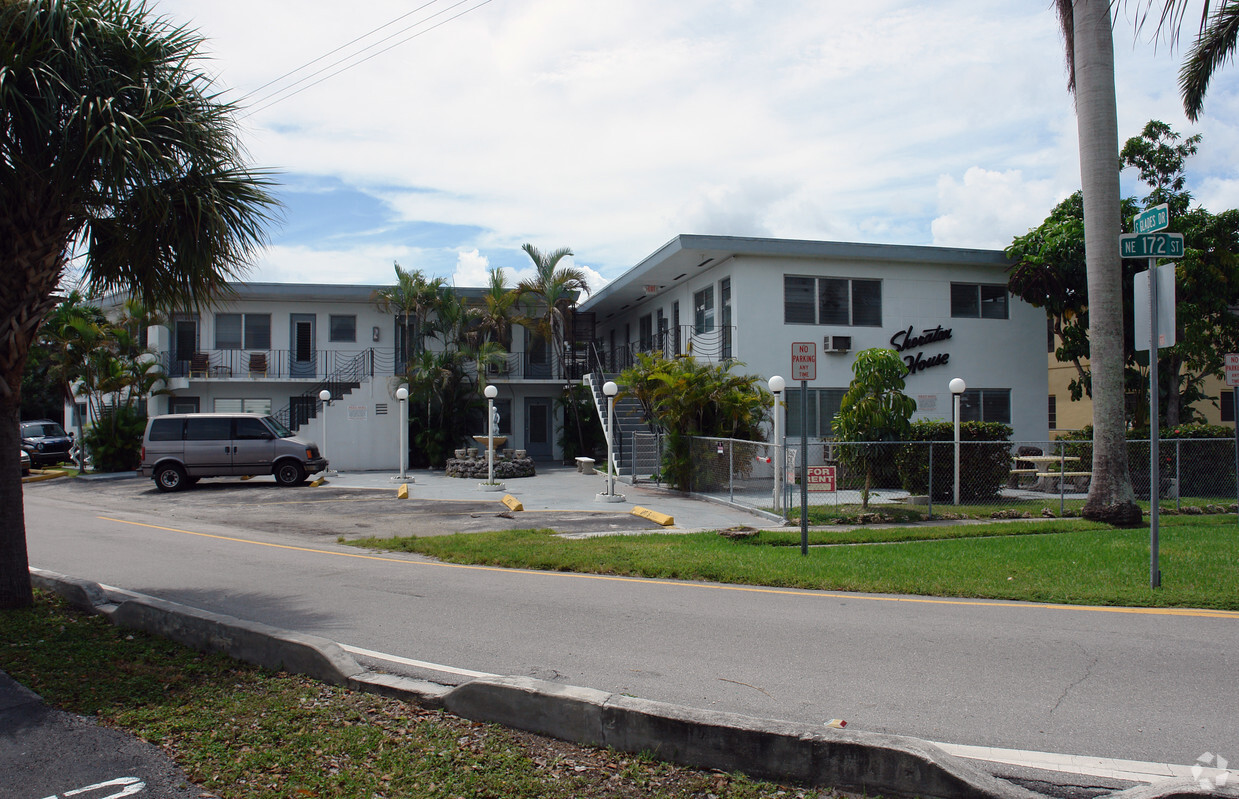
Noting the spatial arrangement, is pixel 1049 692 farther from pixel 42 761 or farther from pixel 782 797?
pixel 42 761

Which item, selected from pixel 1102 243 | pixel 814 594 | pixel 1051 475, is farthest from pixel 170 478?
pixel 1102 243

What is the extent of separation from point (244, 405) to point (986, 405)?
81.8ft

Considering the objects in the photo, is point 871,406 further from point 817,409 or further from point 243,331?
point 243,331

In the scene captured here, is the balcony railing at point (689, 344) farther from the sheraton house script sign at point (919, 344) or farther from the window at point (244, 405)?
the window at point (244, 405)

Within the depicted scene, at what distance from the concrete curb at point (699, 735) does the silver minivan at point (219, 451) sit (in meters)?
18.2

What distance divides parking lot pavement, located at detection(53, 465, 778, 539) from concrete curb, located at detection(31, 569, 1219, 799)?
8.60 meters

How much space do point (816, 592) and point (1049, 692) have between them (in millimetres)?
3541

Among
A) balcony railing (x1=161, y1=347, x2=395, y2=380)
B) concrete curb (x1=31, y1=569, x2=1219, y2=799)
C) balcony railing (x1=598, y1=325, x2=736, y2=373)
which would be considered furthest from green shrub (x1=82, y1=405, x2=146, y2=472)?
concrete curb (x1=31, y1=569, x2=1219, y2=799)

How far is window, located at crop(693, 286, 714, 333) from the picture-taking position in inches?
943

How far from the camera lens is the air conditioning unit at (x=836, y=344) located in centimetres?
2247

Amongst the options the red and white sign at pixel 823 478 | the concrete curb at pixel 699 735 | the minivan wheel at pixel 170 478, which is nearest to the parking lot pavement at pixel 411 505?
the minivan wheel at pixel 170 478

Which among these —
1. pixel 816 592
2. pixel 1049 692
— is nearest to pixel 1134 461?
pixel 816 592

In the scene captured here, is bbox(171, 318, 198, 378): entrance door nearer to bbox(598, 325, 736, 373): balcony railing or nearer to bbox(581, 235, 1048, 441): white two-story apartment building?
bbox(598, 325, 736, 373): balcony railing

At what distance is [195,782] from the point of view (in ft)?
13.3
